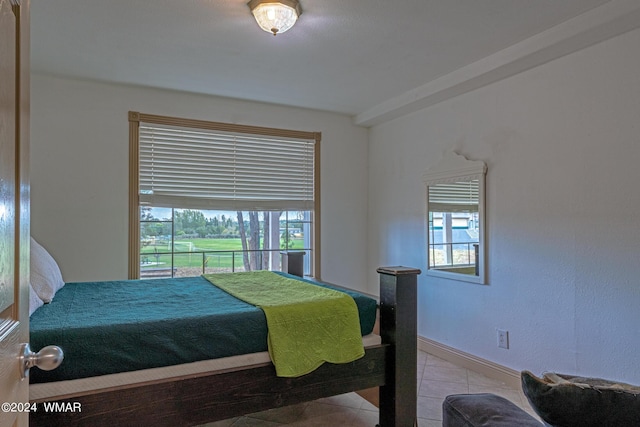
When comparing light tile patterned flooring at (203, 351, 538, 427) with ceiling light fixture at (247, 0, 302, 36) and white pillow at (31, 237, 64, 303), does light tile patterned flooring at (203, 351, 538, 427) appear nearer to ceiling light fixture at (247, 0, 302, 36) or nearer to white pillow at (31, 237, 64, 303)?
white pillow at (31, 237, 64, 303)

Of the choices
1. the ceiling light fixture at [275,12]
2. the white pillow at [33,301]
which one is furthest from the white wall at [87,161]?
the ceiling light fixture at [275,12]

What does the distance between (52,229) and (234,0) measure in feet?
7.60

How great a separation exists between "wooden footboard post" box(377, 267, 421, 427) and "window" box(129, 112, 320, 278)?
2.11 metres

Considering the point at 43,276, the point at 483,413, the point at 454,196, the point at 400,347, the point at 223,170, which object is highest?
the point at 223,170

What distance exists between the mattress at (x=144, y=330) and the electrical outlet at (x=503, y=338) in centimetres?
128

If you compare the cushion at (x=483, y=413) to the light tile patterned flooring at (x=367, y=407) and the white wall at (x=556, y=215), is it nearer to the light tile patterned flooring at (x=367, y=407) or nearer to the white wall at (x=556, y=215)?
the light tile patterned flooring at (x=367, y=407)

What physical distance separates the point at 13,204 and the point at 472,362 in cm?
308

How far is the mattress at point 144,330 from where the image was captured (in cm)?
148

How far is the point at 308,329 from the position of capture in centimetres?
184

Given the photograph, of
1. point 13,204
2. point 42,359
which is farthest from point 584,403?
point 13,204

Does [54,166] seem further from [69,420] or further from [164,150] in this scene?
[69,420]

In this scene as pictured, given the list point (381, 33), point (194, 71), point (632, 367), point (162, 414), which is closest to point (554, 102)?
point (381, 33)

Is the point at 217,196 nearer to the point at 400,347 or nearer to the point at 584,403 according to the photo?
the point at 400,347

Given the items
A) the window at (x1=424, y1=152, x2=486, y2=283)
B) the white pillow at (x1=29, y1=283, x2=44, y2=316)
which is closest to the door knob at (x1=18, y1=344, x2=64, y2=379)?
the white pillow at (x1=29, y1=283, x2=44, y2=316)
